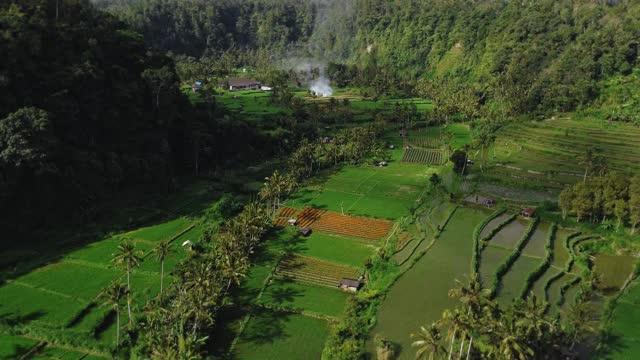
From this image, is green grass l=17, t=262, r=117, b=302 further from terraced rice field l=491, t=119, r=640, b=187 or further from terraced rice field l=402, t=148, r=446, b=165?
terraced rice field l=491, t=119, r=640, b=187

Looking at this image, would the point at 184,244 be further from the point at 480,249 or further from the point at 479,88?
the point at 479,88

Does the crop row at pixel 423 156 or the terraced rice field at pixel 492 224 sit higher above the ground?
the crop row at pixel 423 156

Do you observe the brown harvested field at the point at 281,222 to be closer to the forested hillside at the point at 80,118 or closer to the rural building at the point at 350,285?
the rural building at the point at 350,285

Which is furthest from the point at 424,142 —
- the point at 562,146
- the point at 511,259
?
the point at 511,259

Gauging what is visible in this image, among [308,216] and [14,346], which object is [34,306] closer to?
[14,346]

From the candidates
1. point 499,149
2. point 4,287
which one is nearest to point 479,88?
point 499,149

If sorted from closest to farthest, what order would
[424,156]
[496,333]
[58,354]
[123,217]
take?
[496,333] → [58,354] → [123,217] → [424,156]

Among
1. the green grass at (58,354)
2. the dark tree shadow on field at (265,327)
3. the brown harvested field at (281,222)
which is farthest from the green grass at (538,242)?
the green grass at (58,354)
